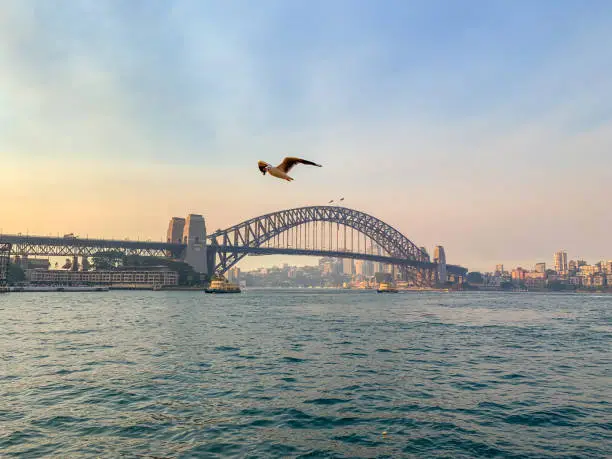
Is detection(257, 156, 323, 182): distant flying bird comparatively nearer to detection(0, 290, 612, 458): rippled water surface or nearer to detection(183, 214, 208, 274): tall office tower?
detection(0, 290, 612, 458): rippled water surface

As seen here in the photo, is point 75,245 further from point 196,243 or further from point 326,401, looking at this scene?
point 326,401

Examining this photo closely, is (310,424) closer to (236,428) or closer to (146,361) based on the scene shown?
(236,428)

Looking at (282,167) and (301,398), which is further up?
(282,167)

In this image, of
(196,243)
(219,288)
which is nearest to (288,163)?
(219,288)

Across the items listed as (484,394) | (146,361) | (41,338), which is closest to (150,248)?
(41,338)

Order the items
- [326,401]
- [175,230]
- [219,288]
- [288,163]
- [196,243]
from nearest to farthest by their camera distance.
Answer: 1. [288,163]
2. [326,401]
3. [219,288]
4. [196,243]
5. [175,230]

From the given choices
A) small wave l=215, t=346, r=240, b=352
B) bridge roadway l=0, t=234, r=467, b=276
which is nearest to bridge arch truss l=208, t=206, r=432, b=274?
bridge roadway l=0, t=234, r=467, b=276
